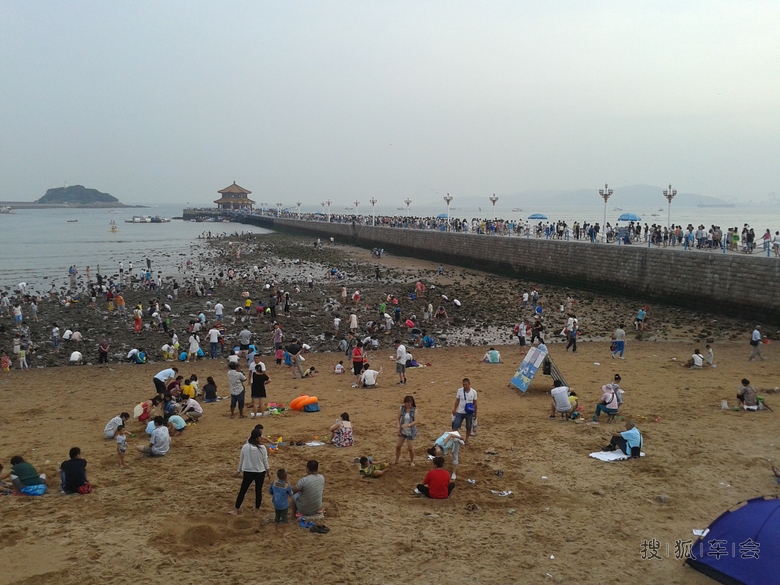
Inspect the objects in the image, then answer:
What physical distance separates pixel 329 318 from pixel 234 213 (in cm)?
10773

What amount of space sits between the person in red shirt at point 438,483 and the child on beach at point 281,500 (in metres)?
1.80

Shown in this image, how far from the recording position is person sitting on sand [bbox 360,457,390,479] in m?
8.30

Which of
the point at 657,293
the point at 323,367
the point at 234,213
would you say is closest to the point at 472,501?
the point at 323,367

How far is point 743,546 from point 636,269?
74.8ft

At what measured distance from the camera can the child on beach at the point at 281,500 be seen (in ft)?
22.5

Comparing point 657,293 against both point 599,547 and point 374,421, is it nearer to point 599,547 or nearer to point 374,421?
point 374,421

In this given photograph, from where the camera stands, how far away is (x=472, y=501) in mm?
7602

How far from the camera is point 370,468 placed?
8383 mm

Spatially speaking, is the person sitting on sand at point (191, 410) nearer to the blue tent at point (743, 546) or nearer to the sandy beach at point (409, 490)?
the sandy beach at point (409, 490)

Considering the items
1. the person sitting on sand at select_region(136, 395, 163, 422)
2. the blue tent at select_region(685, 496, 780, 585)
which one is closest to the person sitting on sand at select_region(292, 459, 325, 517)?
the blue tent at select_region(685, 496, 780, 585)

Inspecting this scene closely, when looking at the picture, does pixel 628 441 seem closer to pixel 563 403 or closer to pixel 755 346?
pixel 563 403

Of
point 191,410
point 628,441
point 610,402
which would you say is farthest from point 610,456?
point 191,410

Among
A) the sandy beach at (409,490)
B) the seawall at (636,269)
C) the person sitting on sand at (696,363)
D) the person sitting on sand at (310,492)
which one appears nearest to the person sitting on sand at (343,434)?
the sandy beach at (409,490)

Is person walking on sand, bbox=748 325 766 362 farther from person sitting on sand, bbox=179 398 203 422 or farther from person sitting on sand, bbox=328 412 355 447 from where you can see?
person sitting on sand, bbox=179 398 203 422
